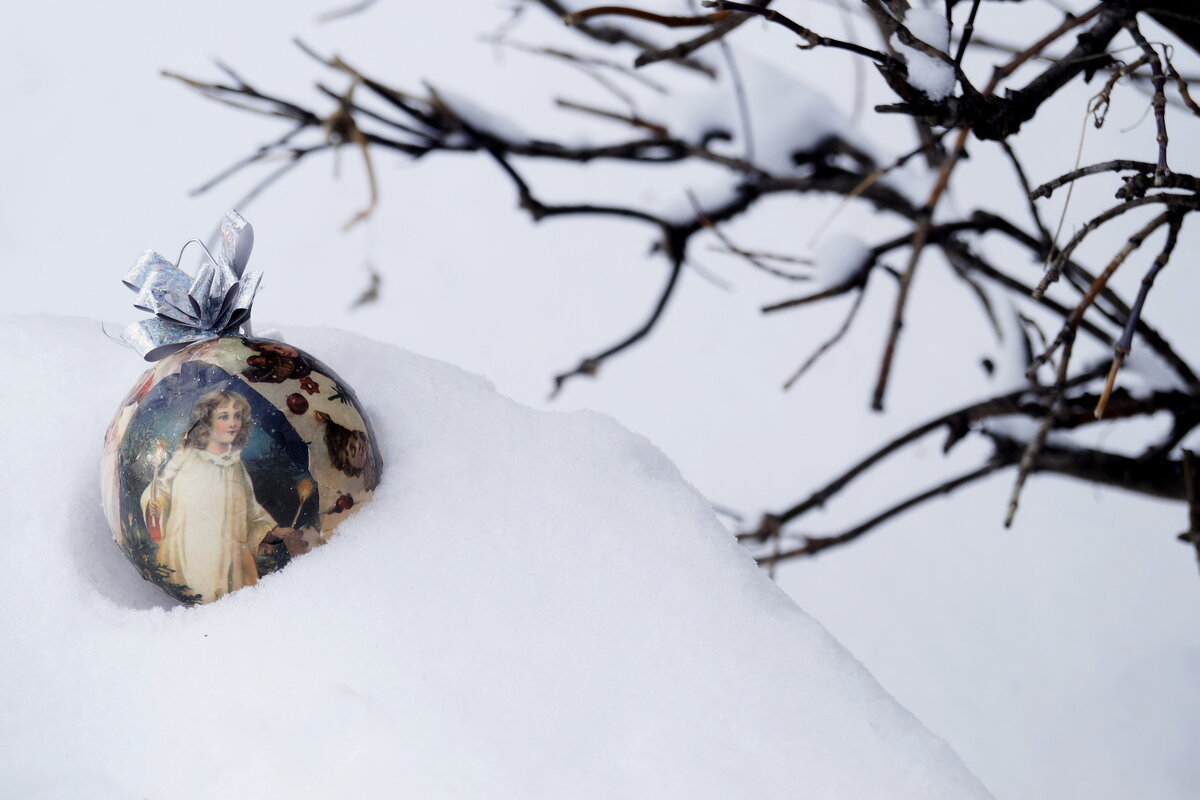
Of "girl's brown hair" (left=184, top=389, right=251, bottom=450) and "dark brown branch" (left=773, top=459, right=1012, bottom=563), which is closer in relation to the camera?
"girl's brown hair" (left=184, top=389, right=251, bottom=450)

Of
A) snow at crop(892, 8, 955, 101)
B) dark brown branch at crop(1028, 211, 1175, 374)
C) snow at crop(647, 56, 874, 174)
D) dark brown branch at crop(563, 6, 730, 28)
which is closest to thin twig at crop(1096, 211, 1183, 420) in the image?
dark brown branch at crop(1028, 211, 1175, 374)

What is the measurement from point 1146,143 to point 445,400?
2.50 ft

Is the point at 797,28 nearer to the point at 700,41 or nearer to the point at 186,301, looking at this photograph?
the point at 700,41

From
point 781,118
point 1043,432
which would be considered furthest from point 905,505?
point 781,118

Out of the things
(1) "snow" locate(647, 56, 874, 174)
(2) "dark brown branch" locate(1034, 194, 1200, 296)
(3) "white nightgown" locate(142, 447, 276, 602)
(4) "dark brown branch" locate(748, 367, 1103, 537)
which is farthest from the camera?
(1) "snow" locate(647, 56, 874, 174)

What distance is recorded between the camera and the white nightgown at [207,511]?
0.48 metres

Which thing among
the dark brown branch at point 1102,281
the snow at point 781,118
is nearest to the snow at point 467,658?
the dark brown branch at point 1102,281

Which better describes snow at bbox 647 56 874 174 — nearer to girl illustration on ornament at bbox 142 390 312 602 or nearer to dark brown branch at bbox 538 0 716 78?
dark brown branch at bbox 538 0 716 78

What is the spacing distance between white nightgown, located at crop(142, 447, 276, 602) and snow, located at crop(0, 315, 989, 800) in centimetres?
2

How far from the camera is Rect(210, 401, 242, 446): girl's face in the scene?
1.59 ft

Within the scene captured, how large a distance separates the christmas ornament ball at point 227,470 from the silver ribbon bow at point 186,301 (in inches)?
1.8

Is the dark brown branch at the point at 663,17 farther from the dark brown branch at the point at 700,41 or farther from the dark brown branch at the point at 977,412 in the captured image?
the dark brown branch at the point at 977,412

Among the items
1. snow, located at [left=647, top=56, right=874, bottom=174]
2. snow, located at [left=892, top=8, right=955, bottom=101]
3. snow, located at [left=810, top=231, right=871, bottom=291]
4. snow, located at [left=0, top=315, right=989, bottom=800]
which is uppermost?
snow, located at [left=647, top=56, right=874, bottom=174]

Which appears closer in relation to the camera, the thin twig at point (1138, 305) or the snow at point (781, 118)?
the thin twig at point (1138, 305)
